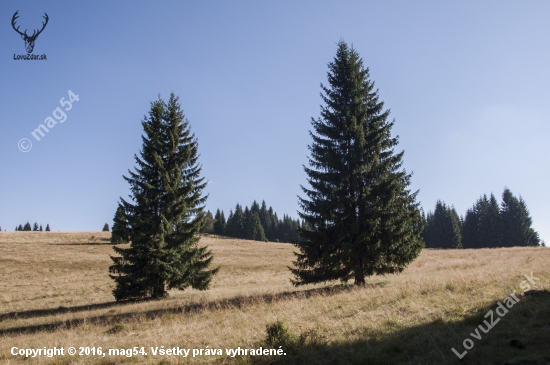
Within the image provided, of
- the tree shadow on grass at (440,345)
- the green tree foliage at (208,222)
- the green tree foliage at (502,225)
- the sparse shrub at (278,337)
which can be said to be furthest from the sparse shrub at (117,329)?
the green tree foliage at (502,225)

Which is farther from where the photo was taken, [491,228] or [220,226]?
[220,226]

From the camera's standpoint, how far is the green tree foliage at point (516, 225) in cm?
7238

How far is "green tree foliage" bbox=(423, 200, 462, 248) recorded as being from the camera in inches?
3036

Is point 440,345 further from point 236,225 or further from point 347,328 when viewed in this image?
point 236,225

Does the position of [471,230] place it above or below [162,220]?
below

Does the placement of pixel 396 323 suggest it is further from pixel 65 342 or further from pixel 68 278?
pixel 68 278

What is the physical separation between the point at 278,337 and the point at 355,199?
9.26m

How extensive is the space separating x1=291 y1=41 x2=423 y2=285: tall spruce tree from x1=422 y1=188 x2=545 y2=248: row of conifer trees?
2518 inches

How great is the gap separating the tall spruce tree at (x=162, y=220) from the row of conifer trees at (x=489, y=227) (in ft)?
217

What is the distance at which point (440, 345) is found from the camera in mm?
5801

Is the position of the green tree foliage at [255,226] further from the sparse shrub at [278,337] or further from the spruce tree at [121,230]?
the sparse shrub at [278,337]

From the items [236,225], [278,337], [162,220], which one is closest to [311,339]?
[278,337]

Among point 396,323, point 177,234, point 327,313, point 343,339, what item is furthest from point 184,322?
point 177,234

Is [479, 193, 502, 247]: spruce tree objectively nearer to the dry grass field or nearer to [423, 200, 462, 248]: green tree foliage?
[423, 200, 462, 248]: green tree foliage
